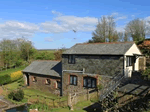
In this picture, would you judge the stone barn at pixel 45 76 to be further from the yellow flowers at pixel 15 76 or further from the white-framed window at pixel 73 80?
the yellow flowers at pixel 15 76

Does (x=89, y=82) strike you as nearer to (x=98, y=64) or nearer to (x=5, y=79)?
(x=98, y=64)

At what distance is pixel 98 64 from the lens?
18094mm

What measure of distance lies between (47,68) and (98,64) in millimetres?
9940

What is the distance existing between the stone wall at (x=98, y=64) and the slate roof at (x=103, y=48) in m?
0.59

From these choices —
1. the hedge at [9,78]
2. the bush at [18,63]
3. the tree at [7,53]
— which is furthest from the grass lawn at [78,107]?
the bush at [18,63]

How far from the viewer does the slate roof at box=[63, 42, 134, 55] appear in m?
17.2

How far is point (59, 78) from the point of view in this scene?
21.6 meters

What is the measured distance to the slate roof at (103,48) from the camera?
17.2 metres

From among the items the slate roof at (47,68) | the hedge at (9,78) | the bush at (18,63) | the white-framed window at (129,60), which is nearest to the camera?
the white-framed window at (129,60)

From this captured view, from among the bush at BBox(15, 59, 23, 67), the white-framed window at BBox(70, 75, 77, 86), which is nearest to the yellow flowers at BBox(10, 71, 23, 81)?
the bush at BBox(15, 59, 23, 67)

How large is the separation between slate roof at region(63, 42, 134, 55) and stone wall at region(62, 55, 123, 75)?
0.59m

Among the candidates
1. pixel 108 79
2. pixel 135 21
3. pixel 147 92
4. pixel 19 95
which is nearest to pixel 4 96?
pixel 19 95

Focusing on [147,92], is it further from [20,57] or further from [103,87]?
[20,57]

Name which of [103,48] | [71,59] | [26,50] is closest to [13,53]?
[26,50]
